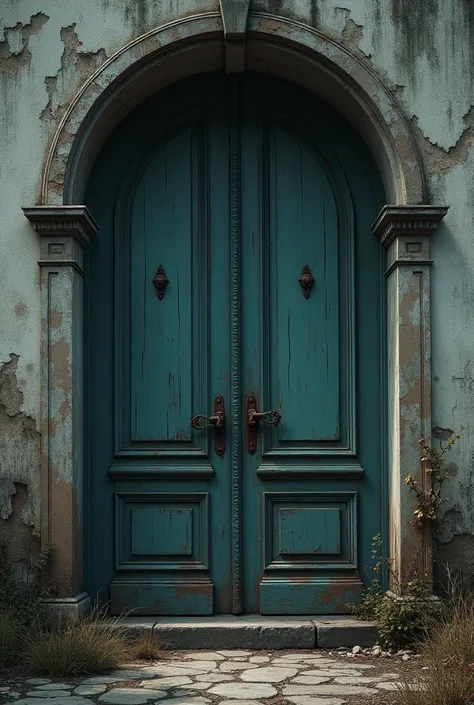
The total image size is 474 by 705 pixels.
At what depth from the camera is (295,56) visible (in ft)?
20.6

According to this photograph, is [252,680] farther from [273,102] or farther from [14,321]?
[273,102]

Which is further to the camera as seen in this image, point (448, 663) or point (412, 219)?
point (412, 219)

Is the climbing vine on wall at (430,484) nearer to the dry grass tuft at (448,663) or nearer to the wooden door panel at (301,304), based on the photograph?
the dry grass tuft at (448,663)

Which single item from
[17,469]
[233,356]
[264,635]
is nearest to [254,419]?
[233,356]

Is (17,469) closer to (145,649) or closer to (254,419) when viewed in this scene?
(145,649)

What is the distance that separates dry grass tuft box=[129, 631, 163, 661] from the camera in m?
5.66

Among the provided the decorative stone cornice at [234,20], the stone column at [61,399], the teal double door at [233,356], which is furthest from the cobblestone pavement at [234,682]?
the decorative stone cornice at [234,20]

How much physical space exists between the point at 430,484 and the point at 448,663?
1409 millimetres

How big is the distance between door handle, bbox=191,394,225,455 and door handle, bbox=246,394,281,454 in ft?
0.50

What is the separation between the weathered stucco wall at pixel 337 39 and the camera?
20.1 ft

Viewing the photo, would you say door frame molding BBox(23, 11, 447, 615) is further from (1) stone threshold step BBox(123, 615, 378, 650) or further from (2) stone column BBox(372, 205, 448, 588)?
(1) stone threshold step BBox(123, 615, 378, 650)

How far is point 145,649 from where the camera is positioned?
5.67 metres

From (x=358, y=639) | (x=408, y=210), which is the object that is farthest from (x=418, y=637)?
(x=408, y=210)

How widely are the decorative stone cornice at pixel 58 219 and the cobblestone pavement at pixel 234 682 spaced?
240cm
